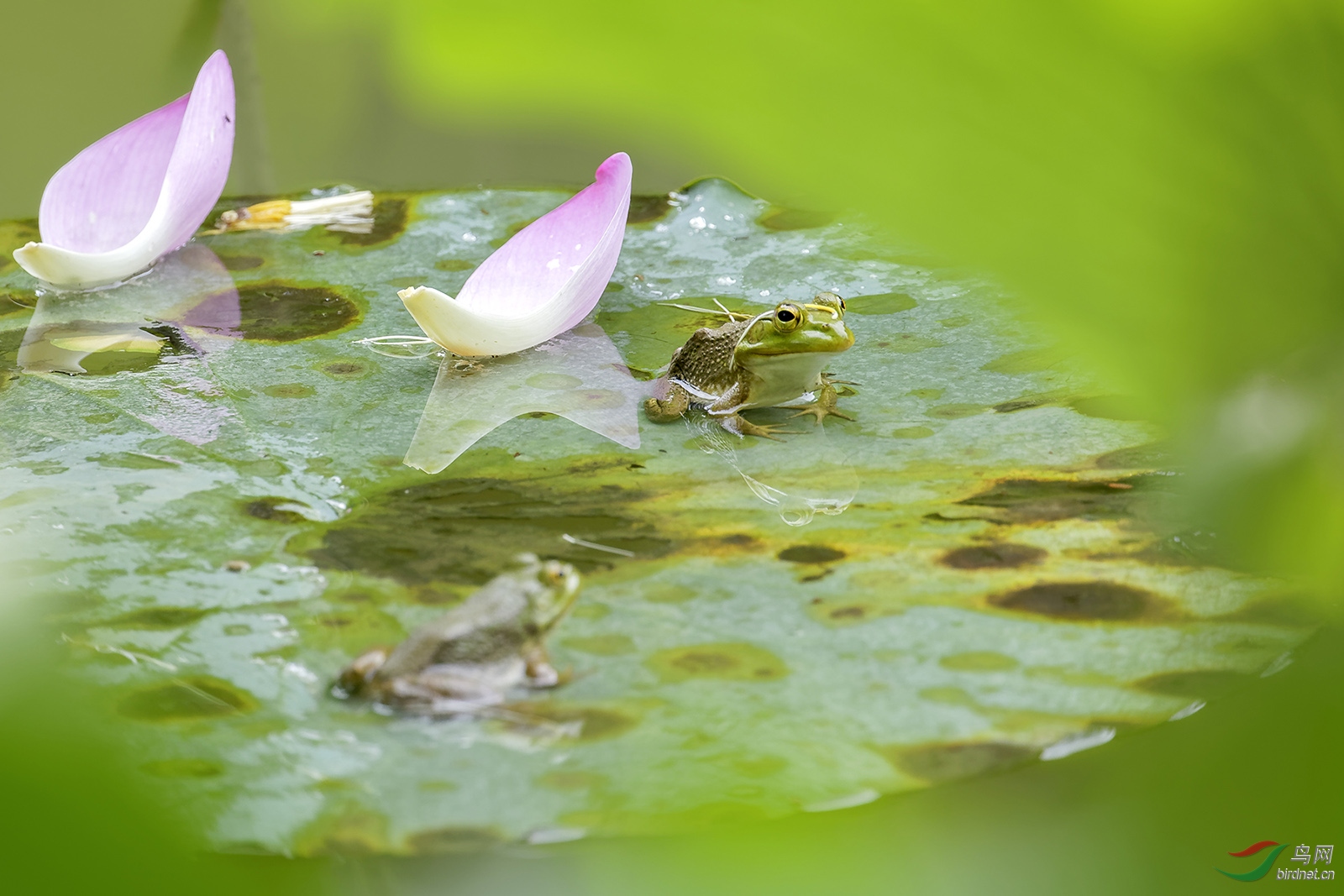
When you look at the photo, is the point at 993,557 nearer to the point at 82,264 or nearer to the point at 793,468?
the point at 793,468

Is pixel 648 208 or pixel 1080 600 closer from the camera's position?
pixel 1080 600

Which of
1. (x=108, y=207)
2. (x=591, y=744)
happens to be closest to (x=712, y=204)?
(x=108, y=207)

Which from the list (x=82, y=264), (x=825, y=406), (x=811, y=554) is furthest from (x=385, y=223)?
(x=811, y=554)

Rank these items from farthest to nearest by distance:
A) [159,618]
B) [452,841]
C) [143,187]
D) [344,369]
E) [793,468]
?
[143,187] < [344,369] < [793,468] < [159,618] < [452,841]

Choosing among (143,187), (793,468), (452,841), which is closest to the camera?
(452,841)

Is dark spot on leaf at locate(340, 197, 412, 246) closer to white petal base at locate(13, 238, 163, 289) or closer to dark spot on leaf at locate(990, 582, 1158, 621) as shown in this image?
white petal base at locate(13, 238, 163, 289)

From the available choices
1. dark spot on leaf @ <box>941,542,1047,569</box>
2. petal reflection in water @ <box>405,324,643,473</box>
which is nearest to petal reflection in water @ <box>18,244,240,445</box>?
petal reflection in water @ <box>405,324,643,473</box>

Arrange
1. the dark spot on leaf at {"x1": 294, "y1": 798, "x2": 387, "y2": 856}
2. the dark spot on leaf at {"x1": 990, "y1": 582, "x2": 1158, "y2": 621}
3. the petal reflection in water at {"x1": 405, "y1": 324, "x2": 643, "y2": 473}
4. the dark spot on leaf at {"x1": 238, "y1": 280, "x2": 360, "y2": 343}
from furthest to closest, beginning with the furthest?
the dark spot on leaf at {"x1": 238, "y1": 280, "x2": 360, "y2": 343}, the petal reflection in water at {"x1": 405, "y1": 324, "x2": 643, "y2": 473}, the dark spot on leaf at {"x1": 990, "y1": 582, "x2": 1158, "y2": 621}, the dark spot on leaf at {"x1": 294, "y1": 798, "x2": 387, "y2": 856}

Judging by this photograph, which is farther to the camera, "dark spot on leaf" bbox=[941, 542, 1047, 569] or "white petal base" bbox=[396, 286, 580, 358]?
"white petal base" bbox=[396, 286, 580, 358]
